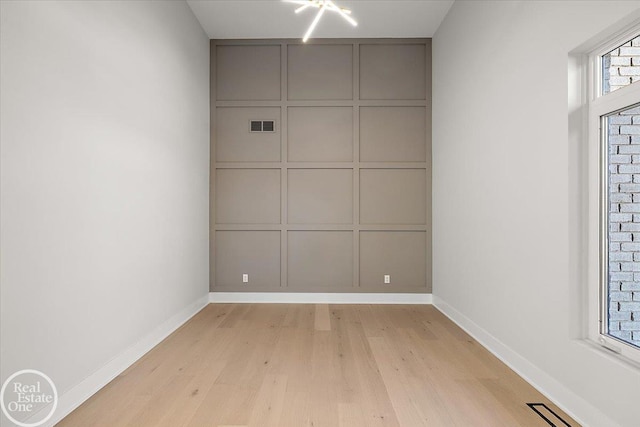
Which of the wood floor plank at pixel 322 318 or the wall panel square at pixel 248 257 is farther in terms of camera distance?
the wall panel square at pixel 248 257

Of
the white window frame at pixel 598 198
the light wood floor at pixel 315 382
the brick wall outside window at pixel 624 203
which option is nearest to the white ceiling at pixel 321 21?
the white window frame at pixel 598 198

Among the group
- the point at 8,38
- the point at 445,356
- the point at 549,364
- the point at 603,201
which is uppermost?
the point at 8,38

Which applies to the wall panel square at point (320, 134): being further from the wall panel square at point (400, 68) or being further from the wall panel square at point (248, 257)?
the wall panel square at point (248, 257)

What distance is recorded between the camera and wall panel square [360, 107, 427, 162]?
15.8ft

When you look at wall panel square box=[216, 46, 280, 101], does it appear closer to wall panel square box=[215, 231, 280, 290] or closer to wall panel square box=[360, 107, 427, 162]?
wall panel square box=[360, 107, 427, 162]

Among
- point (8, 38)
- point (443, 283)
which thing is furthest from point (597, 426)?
point (8, 38)

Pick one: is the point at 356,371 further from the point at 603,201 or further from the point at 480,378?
the point at 603,201

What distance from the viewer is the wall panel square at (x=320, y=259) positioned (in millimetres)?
4828

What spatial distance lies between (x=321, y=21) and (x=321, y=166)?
5.57 feet

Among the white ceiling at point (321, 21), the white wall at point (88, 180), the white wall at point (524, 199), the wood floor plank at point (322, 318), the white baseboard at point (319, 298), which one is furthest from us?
the white baseboard at point (319, 298)

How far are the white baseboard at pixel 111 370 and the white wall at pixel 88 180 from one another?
0.05 metres

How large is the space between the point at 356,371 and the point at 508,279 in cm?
134

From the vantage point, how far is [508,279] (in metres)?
2.86

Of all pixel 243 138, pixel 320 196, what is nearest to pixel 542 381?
pixel 320 196
